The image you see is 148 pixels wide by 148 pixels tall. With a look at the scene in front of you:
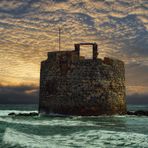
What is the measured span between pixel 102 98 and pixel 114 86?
4.90ft

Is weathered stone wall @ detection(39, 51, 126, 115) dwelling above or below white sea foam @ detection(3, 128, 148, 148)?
above

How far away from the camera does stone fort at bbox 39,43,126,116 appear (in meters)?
21.7

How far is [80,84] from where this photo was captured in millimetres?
21719

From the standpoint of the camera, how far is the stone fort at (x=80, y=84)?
21672mm

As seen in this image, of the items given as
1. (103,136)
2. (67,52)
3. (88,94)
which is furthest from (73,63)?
(103,136)

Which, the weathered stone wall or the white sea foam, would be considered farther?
the weathered stone wall

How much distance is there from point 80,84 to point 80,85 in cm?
7

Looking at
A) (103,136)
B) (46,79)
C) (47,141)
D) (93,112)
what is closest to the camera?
(47,141)

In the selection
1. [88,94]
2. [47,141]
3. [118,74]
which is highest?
[118,74]

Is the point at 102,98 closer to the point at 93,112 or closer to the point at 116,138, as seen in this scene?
the point at 93,112

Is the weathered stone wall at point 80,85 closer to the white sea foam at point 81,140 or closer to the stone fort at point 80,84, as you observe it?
the stone fort at point 80,84

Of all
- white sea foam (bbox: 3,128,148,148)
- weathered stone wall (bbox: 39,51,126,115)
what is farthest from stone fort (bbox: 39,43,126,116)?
white sea foam (bbox: 3,128,148,148)

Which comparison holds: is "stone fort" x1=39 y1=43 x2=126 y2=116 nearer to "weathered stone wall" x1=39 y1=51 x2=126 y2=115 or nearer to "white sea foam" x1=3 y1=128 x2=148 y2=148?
"weathered stone wall" x1=39 y1=51 x2=126 y2=115

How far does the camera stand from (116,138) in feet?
33.8
